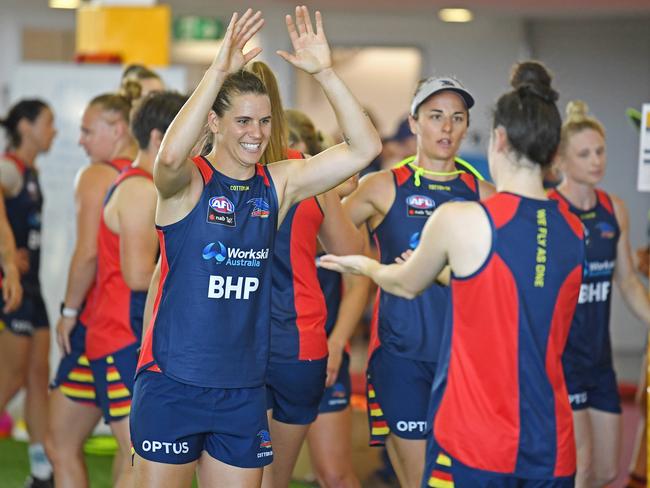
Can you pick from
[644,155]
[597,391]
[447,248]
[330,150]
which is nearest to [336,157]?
[330,150]

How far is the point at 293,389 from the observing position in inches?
164

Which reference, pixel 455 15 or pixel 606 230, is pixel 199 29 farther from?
pixel 606 230

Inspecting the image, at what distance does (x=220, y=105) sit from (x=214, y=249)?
446 millimetres

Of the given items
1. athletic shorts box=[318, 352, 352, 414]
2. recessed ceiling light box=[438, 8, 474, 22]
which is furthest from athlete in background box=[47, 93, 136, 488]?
recessed ceiling light box=[438, 8, 474, 22]

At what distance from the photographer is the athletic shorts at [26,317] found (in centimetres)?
612

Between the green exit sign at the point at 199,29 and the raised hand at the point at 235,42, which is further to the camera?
the green exit sign at the point at 199,29

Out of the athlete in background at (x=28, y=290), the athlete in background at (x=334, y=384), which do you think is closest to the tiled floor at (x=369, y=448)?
the athlete in background at (x=28, y=290)

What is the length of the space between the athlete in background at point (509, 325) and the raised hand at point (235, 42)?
2.29 ft

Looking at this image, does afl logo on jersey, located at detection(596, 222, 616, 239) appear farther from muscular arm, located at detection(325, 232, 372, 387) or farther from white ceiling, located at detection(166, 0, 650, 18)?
white ceiling, located at detection(166, 0, 650, 18)

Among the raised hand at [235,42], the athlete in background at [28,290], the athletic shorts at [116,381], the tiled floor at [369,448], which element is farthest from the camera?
the tiled floor at [369,448]

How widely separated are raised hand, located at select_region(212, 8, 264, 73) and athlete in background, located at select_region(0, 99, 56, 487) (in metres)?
3.06

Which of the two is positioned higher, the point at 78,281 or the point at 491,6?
the point at 491,6

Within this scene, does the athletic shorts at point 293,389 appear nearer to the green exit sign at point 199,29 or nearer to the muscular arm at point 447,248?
the muscular arm at point 447,248

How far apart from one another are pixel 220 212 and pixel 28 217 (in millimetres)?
3089
